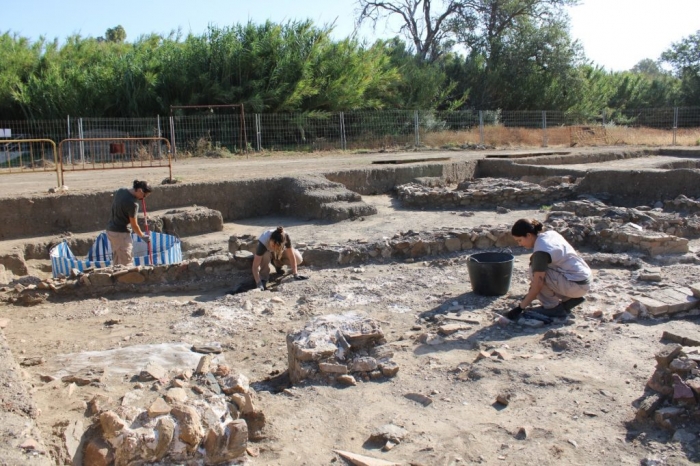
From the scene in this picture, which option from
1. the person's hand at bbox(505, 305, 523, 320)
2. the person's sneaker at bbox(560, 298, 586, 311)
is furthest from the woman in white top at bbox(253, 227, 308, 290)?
the person's sneaker at bbox(560, 298, 586, 311)

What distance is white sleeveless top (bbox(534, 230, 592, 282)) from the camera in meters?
5.82

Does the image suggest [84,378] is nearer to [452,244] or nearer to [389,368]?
[389,368]

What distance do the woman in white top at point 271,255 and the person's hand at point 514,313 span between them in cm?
258

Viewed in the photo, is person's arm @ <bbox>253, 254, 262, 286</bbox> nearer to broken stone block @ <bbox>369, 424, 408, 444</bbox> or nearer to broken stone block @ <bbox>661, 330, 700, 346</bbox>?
broken stone block @ <bbox>369, 424, 408, 444</bbox>

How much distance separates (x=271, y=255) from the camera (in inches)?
296

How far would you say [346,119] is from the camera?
23547mm

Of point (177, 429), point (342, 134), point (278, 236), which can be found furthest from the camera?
point (342, 134)

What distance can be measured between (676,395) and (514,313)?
199cm

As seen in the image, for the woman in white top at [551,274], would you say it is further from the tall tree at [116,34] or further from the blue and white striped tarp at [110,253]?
the tall tree at [116,34]

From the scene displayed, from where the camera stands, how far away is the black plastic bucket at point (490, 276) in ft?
21.1

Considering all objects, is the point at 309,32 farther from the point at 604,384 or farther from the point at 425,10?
the point at 604,384

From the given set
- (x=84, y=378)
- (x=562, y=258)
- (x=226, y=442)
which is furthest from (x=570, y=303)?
(x=84, y=378)

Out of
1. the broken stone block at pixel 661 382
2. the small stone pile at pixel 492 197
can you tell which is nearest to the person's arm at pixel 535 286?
the broken stone block at pixel 661 382

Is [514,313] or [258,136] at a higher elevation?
[258,136]
